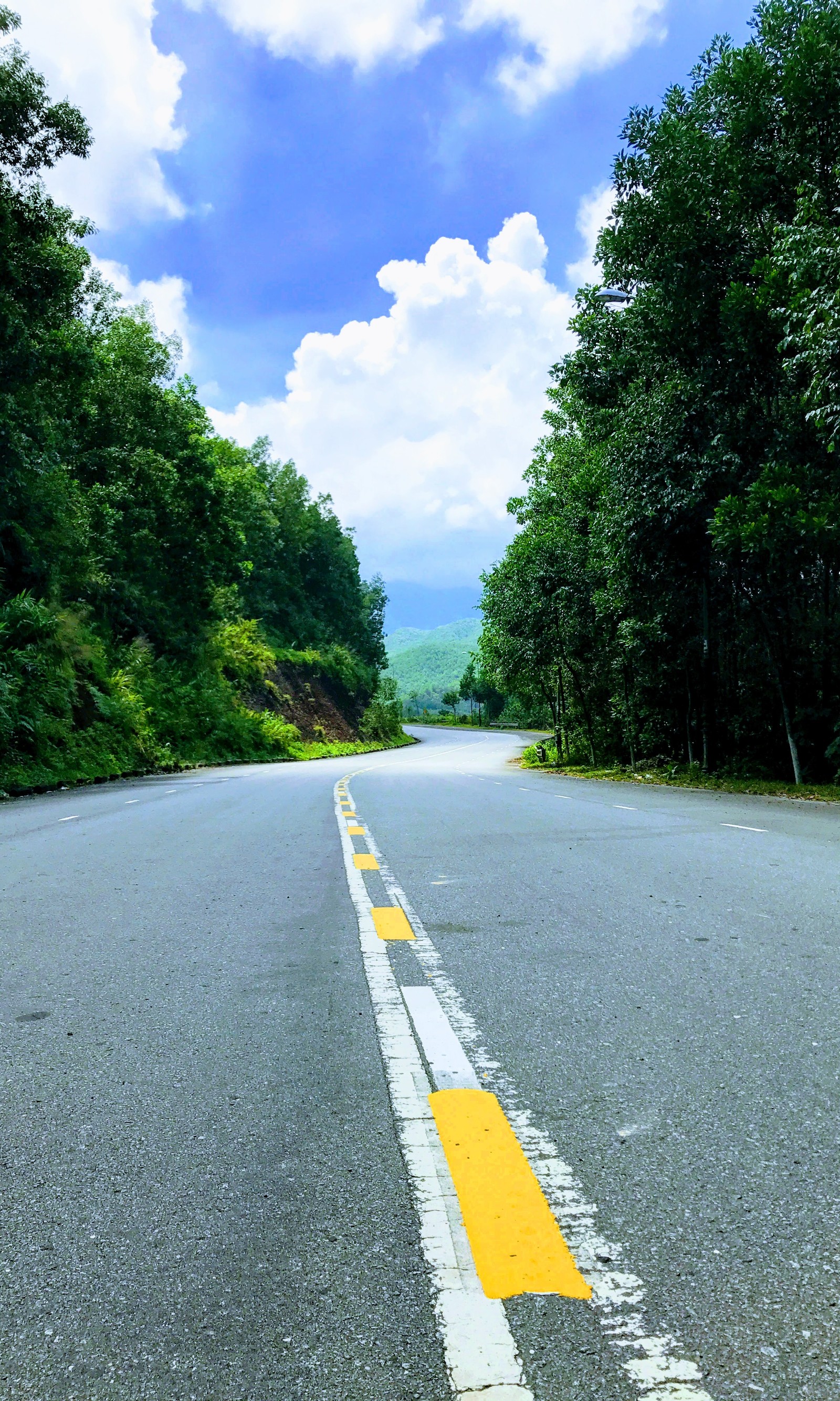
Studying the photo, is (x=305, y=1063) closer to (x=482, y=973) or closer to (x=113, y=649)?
(x=482, y=973)

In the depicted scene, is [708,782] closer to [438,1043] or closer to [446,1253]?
[438,1043]

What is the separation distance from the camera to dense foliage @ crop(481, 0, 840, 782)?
15352 mm

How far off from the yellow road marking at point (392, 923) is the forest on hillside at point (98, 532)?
48.5 ft

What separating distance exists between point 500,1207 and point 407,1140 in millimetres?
436

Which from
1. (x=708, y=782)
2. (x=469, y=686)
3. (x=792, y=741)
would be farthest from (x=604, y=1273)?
(x=469, y=686)

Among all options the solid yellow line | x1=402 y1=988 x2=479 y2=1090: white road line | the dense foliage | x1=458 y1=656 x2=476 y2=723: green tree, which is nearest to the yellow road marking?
x1=402 y1=988 x2=479 y2=1090: white road line

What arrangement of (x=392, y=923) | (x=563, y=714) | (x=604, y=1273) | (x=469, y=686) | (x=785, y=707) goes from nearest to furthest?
1. (x=604, y=1273)
2. (x=392, y=923)
3. (x=785, y=707)
4. (x=563, y=714)
5. (x=469, y=686)

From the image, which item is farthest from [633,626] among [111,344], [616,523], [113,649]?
[111,344]

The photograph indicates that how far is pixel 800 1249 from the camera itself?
2102 millimetres

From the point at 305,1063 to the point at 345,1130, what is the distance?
601 millimetres

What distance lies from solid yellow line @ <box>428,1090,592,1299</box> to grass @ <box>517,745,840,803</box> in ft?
51.2

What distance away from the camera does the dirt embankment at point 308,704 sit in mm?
53594

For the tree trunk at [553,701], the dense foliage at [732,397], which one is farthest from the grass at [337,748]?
the dense foliage at [732,397]

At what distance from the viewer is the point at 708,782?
2225 centimetres
